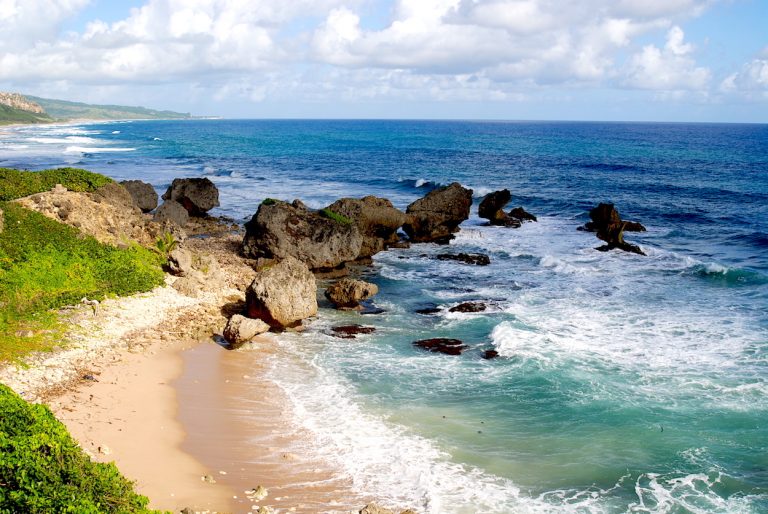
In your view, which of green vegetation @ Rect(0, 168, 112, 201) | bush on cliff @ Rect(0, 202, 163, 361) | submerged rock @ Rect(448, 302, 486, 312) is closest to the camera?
bush on cliff @ Rect(0, 202, 163, 361)

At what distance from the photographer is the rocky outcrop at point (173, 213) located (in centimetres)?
4044

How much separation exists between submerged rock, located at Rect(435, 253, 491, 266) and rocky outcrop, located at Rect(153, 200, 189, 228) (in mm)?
16862

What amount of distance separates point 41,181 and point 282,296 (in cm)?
1890

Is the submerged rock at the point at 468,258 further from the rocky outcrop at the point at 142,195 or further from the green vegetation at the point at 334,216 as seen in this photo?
the rocky outcrop at the point at 142,195

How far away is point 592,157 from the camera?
329ft

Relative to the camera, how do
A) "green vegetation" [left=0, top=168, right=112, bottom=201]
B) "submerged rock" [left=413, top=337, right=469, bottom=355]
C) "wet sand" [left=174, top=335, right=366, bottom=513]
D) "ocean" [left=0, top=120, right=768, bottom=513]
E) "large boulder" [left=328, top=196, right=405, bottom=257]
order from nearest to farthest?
"wet sand" [left=174, top=335, right=366, bottom=513]
"ocean" [left=0, top=120, right=768, bottom=513]
"submerged rock" [left=413, top=337, right=469, bottom=355]
"green vegetation" [left=0, top=168, right=112, bottom=201]
"large boulder" [left=328, top=196, right=405, bottom=257]

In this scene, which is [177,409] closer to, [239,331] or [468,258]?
[239,331]

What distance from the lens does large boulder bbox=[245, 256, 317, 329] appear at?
23578 millimetres

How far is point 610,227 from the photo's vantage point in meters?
41.0

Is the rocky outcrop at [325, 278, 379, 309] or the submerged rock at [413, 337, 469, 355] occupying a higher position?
the rocky outcrop at [325, 278, 379, 309]

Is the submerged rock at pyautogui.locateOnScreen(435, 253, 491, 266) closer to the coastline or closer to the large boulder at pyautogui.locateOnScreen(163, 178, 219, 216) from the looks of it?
the coastline

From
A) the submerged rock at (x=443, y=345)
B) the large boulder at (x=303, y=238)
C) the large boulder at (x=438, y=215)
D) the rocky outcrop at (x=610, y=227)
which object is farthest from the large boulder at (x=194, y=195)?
the submerged rock at (x=443, y=345)

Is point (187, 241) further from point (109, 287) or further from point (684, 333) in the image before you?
point (684, 333)

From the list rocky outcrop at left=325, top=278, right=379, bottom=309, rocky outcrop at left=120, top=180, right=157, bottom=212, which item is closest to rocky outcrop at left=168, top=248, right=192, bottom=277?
rocky outcrop at left=325, top=278, right=379, bottom=309
